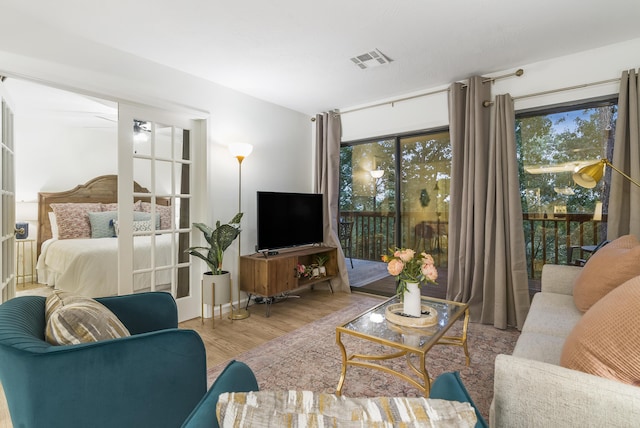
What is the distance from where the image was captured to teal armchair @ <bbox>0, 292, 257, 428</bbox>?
37.6 inches

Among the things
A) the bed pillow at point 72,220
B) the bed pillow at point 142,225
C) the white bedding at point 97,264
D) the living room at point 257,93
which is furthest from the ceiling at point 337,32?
the bed pillow at point 72,220

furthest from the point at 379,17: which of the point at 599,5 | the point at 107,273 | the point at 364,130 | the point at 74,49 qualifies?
the point at 107,273

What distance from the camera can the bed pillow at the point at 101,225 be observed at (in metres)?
4.72

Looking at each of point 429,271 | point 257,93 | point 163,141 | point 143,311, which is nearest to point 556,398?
point 429,271

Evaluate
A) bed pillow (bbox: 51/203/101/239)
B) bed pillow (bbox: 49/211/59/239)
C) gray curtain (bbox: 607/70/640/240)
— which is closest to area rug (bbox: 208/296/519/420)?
gray curtain (bbox: 607/70/640/240)

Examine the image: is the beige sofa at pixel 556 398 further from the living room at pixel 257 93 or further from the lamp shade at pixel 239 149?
the lamp shade at pixel 239 149

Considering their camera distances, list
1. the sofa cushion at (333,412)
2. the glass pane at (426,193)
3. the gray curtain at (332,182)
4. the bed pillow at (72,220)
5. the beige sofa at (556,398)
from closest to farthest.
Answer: the sofa cushion at (333,412) < the beige sofa at (556,398) < the glass pane at (426,193) < the gray curtain at (332,182) < the bed pillow at (72,220)

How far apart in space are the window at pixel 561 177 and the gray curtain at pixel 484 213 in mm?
274

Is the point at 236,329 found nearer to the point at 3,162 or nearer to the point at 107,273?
the point at 107,273

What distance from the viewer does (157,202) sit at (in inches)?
124

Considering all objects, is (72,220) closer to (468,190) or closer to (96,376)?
(96,376)

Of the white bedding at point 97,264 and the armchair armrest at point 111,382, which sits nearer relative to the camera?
the armchair armrest at point 111,382

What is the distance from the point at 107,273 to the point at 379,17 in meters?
3.68

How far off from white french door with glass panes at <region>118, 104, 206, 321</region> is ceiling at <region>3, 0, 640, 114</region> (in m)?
0.59
